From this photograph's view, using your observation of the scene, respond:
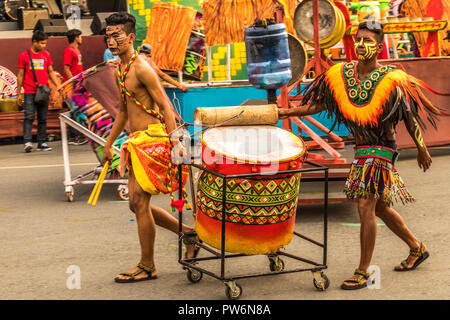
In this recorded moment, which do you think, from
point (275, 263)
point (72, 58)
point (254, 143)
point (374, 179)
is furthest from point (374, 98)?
point (72, 58)

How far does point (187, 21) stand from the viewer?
12.1 metres

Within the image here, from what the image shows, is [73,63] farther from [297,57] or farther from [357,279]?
[357,279]

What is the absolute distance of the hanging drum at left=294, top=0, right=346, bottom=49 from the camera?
28.7ft

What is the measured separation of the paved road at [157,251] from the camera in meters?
5.30

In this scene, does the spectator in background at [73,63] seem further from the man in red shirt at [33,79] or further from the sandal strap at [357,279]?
the sandal strap at [357,279]

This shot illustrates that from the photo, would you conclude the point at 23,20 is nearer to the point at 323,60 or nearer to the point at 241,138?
the point at 323,60

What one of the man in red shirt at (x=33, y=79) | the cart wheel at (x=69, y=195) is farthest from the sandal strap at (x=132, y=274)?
the man in red shirt at (x=33, y=79)

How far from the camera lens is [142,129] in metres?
5.71

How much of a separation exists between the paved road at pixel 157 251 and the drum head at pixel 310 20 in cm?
212

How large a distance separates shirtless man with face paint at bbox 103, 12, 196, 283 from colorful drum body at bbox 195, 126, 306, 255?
→ 45 cm

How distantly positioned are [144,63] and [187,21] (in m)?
6.63

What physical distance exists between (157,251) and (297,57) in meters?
3.01

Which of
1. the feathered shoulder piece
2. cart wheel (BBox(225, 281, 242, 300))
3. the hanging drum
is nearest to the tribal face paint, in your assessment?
the feathered shoulder piece

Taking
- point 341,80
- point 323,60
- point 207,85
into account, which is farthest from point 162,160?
point 207,85
